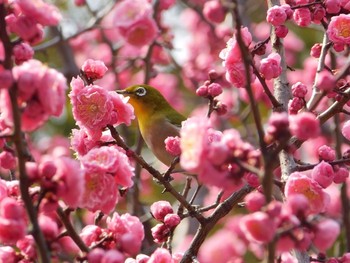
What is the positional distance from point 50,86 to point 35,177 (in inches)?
8.3

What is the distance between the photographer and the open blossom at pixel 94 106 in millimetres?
2324

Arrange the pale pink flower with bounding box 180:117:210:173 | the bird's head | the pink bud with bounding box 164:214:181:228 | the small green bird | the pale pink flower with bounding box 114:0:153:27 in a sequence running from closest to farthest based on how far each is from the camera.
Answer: the pale pink flower with bounding box 180:117:210:173 < the pale pink flower with bounding box 114:0:153:27 < the pink bud with bounding box 164:214:181:228 < the small green bird < the bird's head

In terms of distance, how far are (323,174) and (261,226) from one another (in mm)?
700

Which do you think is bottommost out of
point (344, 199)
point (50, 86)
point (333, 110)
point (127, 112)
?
point (344, 199)

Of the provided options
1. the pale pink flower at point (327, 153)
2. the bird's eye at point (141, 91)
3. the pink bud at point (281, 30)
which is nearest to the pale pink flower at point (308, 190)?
the pale pink flower at point (327, 153)

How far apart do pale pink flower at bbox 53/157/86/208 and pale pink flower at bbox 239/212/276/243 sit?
415 mm

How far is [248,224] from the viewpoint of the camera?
1513 millimetres

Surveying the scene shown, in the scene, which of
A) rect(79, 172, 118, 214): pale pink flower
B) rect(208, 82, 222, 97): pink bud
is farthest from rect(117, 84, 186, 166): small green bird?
rect(79, 172, 118, 214): pale pink flower

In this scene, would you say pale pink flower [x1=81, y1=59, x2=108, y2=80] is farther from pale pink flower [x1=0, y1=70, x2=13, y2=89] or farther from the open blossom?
pale pink flower [x1=0, y1=70, x2=13, y2=89]

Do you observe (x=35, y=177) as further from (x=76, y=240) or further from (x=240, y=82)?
(x=240, y=82)

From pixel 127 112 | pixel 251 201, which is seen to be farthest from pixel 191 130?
pixel 127 112

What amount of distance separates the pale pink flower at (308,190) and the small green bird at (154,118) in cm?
206

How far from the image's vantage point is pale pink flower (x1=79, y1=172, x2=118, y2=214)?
6.07ft

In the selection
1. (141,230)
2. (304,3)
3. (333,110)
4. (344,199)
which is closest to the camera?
(141,230)
